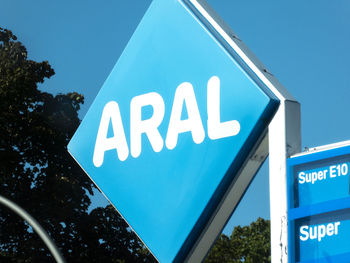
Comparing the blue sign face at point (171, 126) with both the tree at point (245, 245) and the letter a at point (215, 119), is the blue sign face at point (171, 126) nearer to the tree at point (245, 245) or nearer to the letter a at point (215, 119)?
the letter a at point (215, 119)

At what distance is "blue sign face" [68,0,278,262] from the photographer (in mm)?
5391

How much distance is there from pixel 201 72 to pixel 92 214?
2099 cm

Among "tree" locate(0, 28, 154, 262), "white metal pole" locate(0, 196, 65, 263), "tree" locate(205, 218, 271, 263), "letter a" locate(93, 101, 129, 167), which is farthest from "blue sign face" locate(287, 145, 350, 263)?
"tree" locate(205, 218, 271, 263)

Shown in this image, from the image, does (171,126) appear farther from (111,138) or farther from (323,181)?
(323,181)

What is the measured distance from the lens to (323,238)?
15.0 ft

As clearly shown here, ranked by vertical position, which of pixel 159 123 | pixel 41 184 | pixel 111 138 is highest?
pixel 41 184

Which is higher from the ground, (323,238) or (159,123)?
(159,123)

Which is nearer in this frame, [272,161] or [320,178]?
[320,178]

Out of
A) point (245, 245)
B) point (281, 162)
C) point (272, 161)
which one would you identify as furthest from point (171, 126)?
point (245, 245)

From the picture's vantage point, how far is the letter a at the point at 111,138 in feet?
20.7

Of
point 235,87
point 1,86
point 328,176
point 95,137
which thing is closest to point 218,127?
point 235,87

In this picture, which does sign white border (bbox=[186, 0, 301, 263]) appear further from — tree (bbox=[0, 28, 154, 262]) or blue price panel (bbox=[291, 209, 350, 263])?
tree (bbox=[0, 28, 154, 262])

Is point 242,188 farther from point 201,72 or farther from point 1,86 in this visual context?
point 1,86

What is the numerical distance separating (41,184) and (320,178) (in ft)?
71.5
